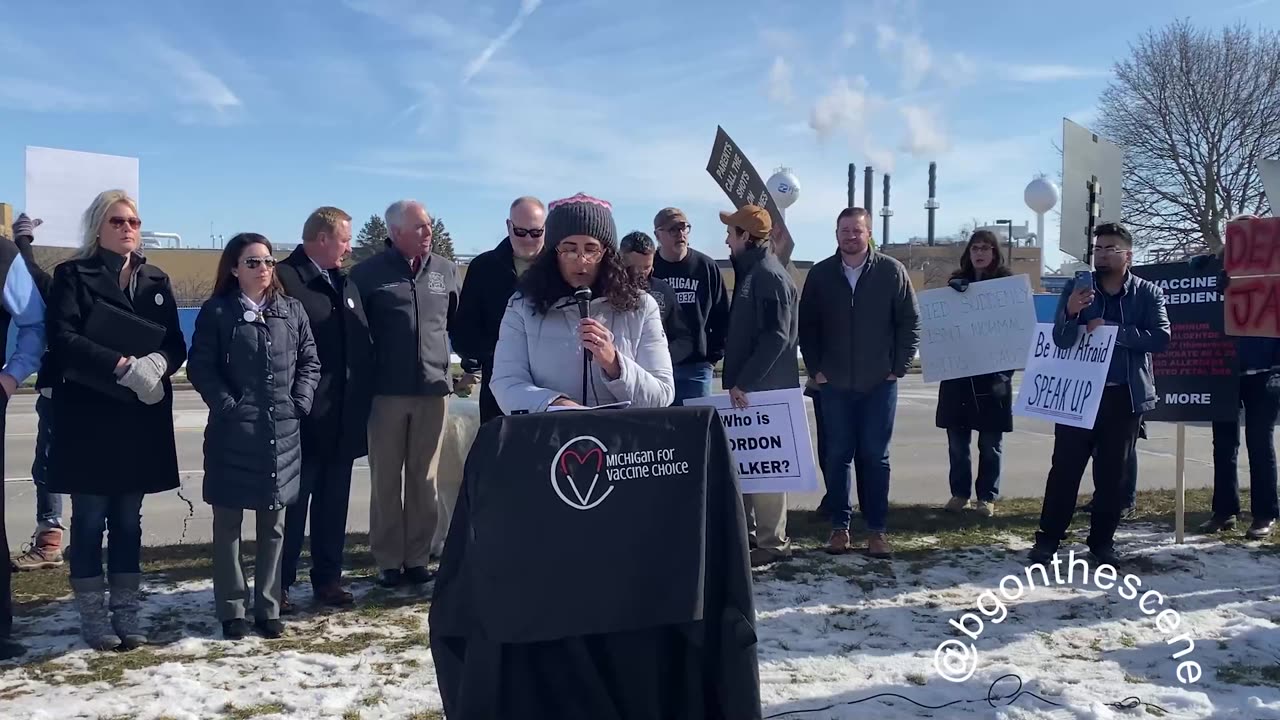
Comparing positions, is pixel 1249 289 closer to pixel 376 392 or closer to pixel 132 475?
pixel 376 392

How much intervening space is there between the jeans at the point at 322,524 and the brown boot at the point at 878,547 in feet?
10.6

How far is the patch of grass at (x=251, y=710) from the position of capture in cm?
358

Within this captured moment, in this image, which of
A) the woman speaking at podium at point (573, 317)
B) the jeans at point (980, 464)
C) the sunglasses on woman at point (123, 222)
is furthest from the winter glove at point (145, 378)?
the jeans at point (980, 464)

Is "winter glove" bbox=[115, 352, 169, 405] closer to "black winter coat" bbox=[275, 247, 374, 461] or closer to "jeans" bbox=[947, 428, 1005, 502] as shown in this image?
"black winter coat" bbox=[275, 247, 374, 461]

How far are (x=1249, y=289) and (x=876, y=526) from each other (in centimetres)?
251

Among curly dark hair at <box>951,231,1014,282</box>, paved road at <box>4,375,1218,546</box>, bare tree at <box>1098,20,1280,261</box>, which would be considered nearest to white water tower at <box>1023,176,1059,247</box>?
bare tree at <box>1098,20,1280,261</box>

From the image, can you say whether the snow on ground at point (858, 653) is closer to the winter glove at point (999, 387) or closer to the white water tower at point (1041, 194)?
the winter glove at point (999, 387)

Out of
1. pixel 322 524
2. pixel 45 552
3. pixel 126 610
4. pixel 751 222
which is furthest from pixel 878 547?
pixel 45 552

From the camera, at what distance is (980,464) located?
7.33 meters

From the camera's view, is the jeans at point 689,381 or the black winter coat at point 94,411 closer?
the black winter coat at point 94,411

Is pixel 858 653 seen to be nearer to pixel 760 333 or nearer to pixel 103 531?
pixel 760 333

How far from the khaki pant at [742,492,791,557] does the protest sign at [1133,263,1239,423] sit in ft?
8.47

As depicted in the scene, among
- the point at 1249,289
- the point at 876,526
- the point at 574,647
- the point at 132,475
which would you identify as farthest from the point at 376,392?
the point at 1249,289

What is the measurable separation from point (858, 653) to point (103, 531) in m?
3.55
